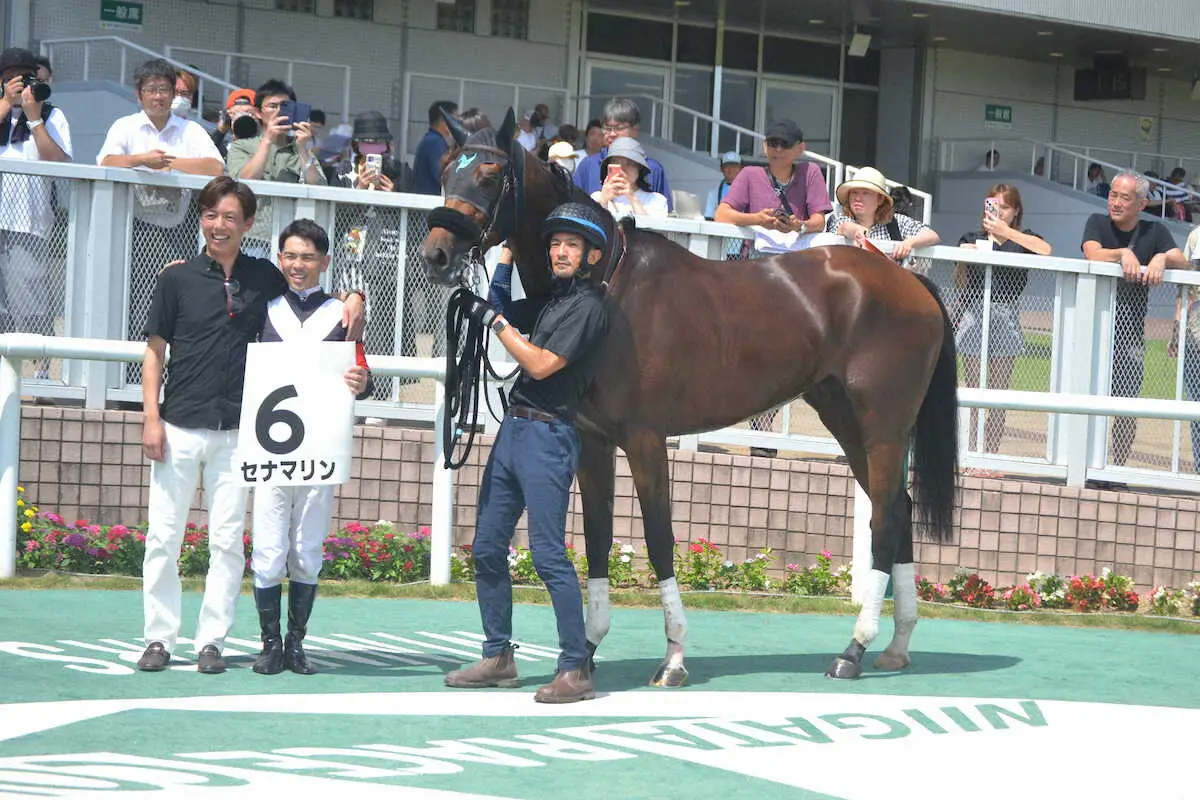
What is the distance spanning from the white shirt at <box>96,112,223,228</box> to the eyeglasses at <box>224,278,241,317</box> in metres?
2.76

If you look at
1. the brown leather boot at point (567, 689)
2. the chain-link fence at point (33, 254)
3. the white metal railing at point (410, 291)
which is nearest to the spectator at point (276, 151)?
the white metal railing at point (410, 291)

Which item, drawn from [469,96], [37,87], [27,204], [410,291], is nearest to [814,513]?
[410,291]

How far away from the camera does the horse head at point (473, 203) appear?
18.2ft

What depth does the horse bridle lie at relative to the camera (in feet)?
18.4

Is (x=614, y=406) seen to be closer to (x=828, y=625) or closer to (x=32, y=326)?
(x=828, y=625)

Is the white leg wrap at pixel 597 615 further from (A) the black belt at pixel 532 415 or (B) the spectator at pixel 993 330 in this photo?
(B) the spectator at pixel 993 330

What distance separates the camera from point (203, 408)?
19.5 feet

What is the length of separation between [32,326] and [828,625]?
429 cm

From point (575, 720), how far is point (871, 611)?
5.20 ft

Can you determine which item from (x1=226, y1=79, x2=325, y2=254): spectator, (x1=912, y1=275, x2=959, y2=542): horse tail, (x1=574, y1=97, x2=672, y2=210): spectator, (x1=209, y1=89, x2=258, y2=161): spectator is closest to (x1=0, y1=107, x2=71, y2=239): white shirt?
(x1=226, y1=79, x2=325, y2=254): spectator

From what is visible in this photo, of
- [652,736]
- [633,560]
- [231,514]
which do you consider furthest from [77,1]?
[652,736]

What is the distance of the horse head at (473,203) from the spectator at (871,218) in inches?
103

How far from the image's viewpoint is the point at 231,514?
602cm

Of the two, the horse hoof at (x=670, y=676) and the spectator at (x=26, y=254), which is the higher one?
the spectator at (x=26, y=254)
